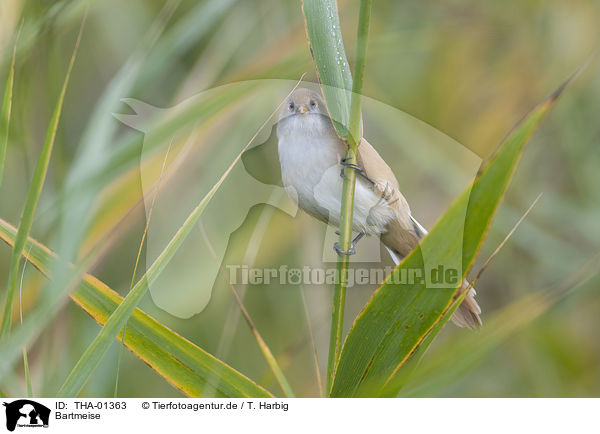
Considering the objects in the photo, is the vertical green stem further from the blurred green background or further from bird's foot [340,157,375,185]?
the blurred green background

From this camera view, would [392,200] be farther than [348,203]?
Yes

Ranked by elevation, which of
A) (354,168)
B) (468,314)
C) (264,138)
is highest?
(264,138)

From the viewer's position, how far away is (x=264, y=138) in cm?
71

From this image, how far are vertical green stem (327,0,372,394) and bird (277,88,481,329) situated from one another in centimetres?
7

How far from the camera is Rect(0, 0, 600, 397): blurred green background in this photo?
2.35 ft

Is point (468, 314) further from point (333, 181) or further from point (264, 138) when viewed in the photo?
point (264, 138)

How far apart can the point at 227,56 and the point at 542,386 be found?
71cm
